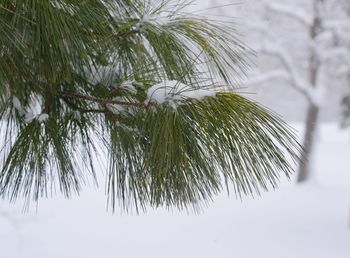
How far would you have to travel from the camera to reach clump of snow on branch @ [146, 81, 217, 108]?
1.17 m

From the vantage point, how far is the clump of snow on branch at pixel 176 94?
3.85 ft

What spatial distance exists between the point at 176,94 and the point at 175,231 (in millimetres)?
4541

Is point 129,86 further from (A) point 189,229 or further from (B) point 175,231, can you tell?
(A) point 189,229

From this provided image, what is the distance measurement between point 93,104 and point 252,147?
1.75ft

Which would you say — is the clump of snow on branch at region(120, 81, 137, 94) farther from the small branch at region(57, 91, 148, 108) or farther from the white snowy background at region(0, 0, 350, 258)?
the white snowy background at region(0, 0, 350, 258)

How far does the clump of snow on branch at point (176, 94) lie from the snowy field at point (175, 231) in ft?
10.6

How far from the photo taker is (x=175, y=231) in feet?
18.2

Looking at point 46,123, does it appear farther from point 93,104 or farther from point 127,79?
point 127,79

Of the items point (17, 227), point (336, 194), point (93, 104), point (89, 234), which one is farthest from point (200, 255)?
point (336, 194)

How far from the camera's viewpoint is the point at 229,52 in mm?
1481

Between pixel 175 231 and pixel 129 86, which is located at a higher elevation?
pixel 175 231

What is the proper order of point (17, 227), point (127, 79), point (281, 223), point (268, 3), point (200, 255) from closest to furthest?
point (127, 79) → point (200, 255) → point (17, 227) → point (281, 223) → point (268, 3)

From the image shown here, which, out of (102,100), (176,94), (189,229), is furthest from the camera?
(189,229)

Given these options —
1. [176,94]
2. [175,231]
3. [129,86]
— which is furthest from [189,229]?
[176,94]
